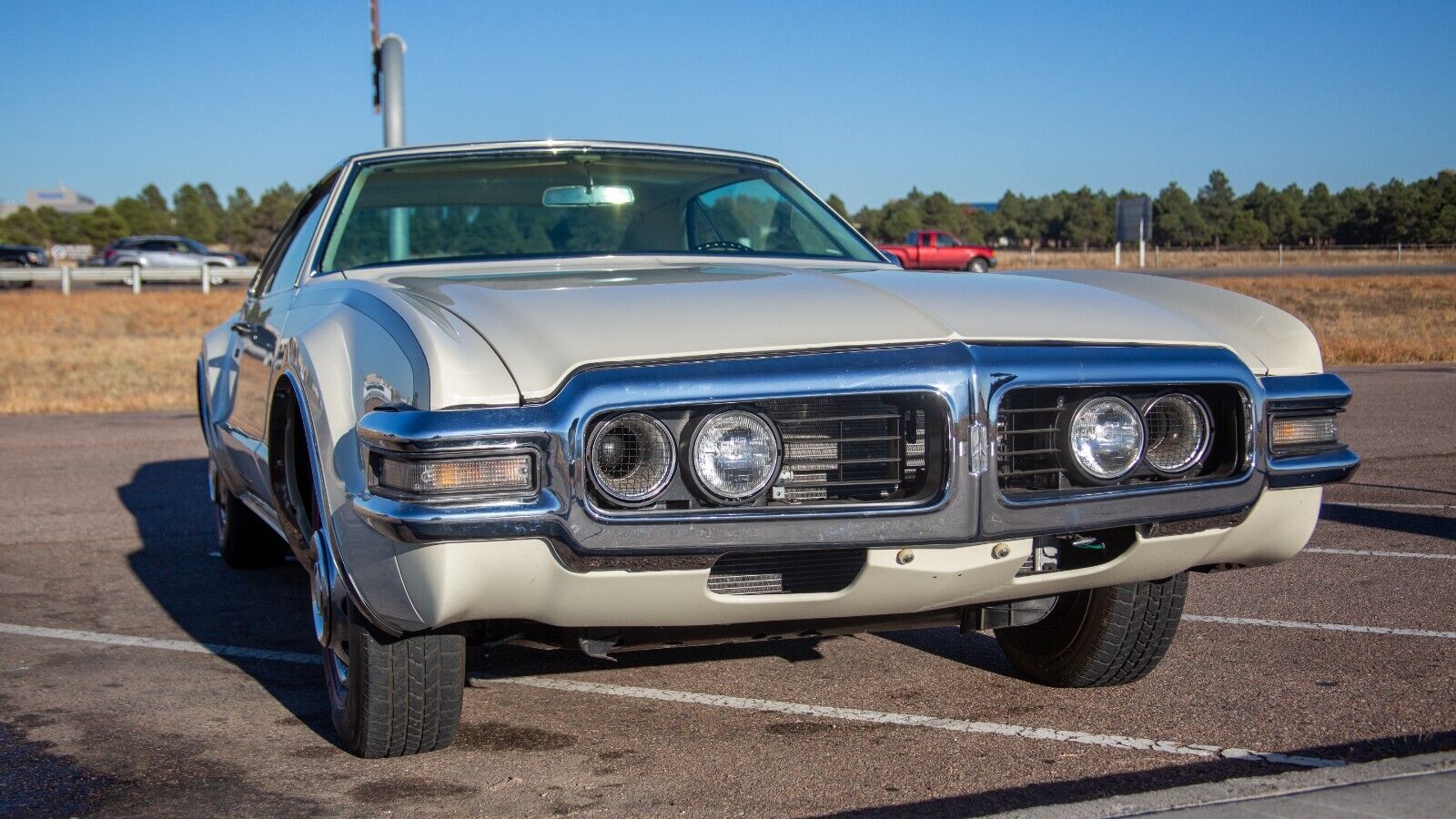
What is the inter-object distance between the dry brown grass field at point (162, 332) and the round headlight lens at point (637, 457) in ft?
41.0

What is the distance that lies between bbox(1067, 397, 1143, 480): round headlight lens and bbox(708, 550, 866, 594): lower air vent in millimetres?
577

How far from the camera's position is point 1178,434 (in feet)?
11.0

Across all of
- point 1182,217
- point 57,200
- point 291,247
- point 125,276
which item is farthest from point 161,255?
point 57,200

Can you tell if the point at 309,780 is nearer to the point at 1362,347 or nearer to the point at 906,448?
the point at 906,448

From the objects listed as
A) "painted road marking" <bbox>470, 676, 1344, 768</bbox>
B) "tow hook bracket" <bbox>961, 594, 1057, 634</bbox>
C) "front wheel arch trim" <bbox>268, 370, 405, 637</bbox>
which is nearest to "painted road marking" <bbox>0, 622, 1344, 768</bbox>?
"painted road marking" <bbox>470, 676, 1344, 768</bbox>

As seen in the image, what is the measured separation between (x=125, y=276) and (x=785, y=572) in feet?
127

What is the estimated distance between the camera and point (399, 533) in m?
2.86

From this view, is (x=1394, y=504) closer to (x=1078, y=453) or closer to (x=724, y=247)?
(x=724, y=247)

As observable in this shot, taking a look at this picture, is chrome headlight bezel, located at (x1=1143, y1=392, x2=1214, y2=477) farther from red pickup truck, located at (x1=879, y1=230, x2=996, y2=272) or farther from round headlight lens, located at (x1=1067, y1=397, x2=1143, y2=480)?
red pickup truck, located at (x1=879, y1=230, x2=996, y2=272)

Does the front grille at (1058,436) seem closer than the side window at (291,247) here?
Yes

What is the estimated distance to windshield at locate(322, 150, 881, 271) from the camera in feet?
15.2

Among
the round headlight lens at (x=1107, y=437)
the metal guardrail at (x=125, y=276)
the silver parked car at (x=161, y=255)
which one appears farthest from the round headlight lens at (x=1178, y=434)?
the silver parked car at (x=161, y=255)

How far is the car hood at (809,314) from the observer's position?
3.04m

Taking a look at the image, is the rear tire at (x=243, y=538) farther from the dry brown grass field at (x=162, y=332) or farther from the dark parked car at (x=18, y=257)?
the dark parked car at (x=18, y=257)
